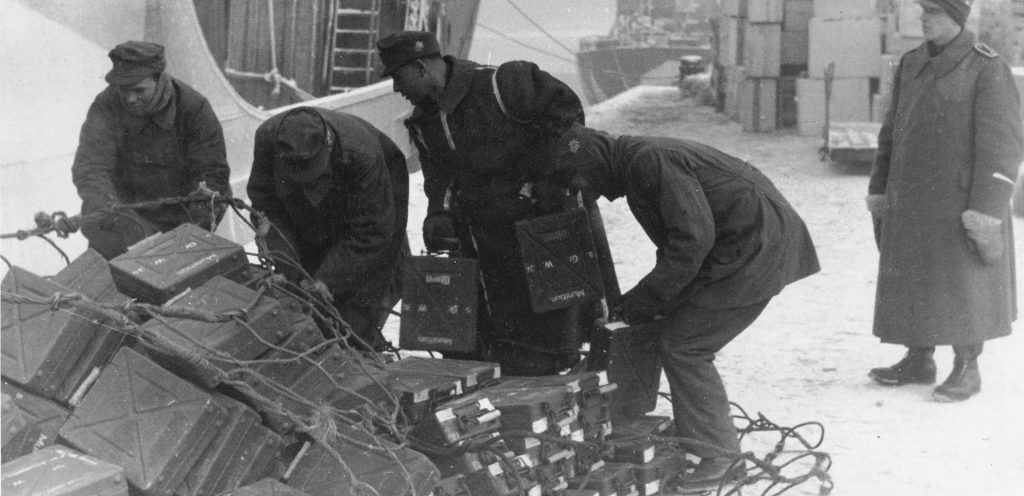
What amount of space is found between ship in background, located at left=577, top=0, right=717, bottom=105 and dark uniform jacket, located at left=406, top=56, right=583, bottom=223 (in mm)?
12654

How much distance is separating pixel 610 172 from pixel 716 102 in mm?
15117

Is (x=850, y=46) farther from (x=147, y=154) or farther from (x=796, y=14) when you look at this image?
(x=147, y=154)

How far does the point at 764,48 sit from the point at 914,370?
10942mm

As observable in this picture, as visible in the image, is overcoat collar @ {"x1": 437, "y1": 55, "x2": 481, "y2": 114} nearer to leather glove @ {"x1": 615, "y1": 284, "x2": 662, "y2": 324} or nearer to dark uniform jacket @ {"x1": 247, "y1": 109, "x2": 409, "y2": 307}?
dark uniform jacket @ {"x1": 247, "y1": 109, "x2": 409, "y2": 307}

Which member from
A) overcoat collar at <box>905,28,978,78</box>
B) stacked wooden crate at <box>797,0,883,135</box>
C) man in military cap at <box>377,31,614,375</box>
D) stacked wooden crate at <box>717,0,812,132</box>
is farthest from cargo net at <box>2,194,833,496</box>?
stacked wooden crate at <box>717,0,812,132</box>

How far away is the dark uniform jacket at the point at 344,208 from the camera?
473 cm

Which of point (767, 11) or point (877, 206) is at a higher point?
point (767, 11)

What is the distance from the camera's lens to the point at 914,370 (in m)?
5.84

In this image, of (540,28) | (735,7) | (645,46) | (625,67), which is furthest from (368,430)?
(625,67)

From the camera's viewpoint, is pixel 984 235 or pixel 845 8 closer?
pixel 984 235

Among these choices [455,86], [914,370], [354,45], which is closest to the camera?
[455,86]

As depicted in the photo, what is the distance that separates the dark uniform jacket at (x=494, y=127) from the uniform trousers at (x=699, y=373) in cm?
93

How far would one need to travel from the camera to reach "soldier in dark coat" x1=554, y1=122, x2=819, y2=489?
441 centimetres

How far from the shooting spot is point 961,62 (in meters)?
5.50
